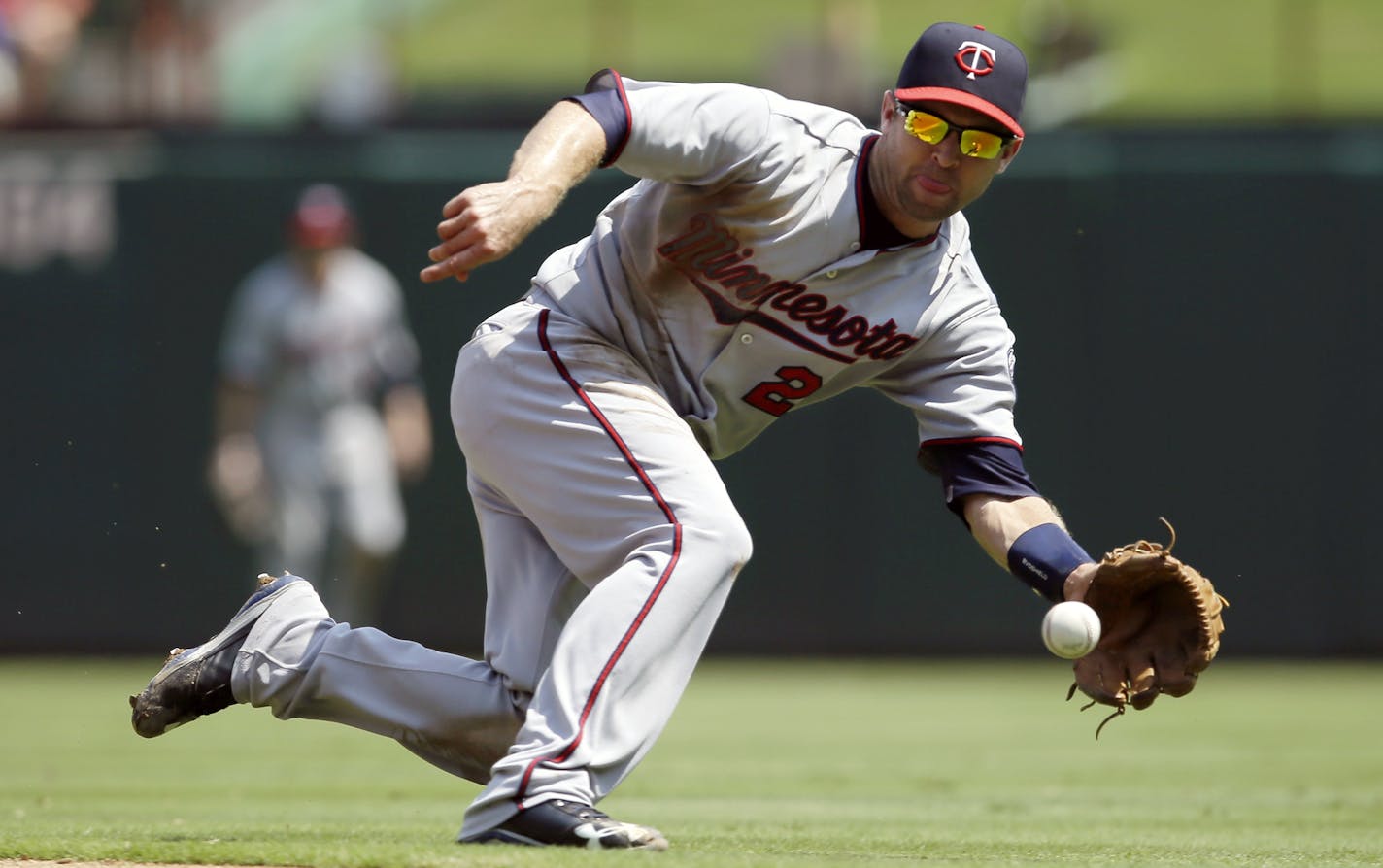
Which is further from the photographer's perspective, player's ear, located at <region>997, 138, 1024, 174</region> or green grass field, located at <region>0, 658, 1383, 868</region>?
green grass field, located at <region>0, 658, 1383, 868</region>

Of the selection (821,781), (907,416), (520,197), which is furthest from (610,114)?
(907,416)

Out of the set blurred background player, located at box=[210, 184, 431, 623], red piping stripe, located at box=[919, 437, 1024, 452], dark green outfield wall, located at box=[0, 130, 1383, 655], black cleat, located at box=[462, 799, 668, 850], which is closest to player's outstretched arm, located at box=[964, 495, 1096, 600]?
red piping stripe, located at box=[919, 437, 1024, 452]

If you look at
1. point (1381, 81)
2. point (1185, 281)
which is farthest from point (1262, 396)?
point (1381, 81)

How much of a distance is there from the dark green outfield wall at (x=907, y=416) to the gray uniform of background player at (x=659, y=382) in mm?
6459

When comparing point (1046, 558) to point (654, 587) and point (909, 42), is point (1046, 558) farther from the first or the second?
point (909, 42)

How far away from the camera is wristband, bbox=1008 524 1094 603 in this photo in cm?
408

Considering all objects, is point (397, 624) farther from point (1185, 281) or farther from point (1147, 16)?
point (1147, 16)

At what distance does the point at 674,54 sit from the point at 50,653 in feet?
33.9

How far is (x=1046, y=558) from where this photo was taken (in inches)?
161

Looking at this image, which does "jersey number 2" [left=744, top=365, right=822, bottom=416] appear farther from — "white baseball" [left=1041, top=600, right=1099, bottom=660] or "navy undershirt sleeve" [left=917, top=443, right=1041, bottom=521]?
"white baseball" [left=1041, top=600, right=1099, bottom=660]

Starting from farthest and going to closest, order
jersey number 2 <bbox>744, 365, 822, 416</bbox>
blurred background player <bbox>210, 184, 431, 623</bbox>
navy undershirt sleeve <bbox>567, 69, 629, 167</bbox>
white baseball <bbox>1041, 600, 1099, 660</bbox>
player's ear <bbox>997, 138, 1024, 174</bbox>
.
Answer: blurred background player <bbox>210, 184, 431, 623</bbox>, jersey number 2 <bbox>744, 365, 822, 416</bbox>, player's ear <bbox>997, 138, 1024, 174</bbox>, white baseball <bbox>1041, 600, 1099, 660</bbox>, navy undershirt sleeve <bbox>567, 69, 629, 167</bbox>

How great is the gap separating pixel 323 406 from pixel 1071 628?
6.77 meters

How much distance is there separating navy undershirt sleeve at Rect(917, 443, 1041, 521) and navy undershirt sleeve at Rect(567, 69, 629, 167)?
3.49ft

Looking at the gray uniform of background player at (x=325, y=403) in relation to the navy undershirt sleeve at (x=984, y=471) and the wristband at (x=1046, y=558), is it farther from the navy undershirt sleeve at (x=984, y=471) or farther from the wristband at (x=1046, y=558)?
the wristband at (x=1046, y=558)
